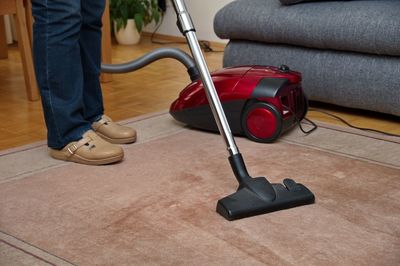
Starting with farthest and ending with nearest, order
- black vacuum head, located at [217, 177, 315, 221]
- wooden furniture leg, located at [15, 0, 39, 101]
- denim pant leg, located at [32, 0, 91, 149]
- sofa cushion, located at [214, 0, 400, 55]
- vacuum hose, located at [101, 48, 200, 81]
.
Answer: wooden furniture leg, located at [15, 0, 39, 101]
vacuum hose, located at [101, 48, 200, 81]
sofa cushion, located at [214, 0, 400, 55]
denim pant leg, located at [32, 0, 91, 149]
black vacuum head, located at [217, 177, 315, 221]

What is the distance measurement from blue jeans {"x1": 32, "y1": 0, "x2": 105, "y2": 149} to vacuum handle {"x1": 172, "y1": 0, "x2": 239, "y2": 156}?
29 centimetres

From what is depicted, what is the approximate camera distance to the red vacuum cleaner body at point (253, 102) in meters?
1.77

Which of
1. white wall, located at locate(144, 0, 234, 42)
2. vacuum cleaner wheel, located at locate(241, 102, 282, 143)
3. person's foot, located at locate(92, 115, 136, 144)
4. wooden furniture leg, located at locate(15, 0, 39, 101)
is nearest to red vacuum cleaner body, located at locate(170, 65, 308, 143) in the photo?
vacuum cleaner wheel, located at locate(241, 102, 282, 143)

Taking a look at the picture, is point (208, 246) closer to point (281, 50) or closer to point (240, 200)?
point (240, 200)

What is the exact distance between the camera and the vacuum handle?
1367mm

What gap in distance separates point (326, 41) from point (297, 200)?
91 centimetres

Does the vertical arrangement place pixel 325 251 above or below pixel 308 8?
below

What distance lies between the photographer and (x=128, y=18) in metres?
3.80

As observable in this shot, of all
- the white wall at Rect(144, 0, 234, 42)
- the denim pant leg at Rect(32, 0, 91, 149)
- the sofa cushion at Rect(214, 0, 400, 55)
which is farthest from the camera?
the white wall at Rect(144, 0, 234, 42)

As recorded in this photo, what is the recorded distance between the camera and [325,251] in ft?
3.74

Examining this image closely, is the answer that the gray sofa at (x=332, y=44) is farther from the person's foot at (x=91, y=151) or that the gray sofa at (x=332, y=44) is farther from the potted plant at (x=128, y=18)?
the potted plant at (x=128, y=18)

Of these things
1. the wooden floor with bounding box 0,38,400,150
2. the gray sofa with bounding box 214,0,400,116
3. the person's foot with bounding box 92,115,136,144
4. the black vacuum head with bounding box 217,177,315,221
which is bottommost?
the wooden floor with bounding box 0,38,400,150

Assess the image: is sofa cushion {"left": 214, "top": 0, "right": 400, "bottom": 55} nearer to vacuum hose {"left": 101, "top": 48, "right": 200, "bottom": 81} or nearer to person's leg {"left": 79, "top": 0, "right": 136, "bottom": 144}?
vacuum hose {"left": 101, "top": 48, "right": 200, "bottom": 81}

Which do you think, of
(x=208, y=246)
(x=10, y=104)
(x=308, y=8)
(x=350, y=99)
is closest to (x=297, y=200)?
(x=208, y=246)
